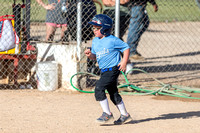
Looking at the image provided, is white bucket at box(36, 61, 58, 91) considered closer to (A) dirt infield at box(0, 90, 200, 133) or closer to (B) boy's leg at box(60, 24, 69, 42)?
(A) dirt infield at box(0, 90, 200, 133)

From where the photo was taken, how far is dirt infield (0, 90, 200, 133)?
452 cm

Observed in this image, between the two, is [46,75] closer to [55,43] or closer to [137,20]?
[55,43]

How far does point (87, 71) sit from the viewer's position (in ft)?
23.1

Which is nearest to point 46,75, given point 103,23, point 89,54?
point 89,54

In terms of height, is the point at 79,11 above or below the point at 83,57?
above

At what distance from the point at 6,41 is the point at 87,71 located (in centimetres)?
159

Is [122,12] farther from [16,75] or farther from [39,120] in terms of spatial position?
[39,120]

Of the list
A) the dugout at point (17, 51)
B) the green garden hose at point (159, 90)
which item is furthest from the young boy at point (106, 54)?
the dugout at point (17, 51)

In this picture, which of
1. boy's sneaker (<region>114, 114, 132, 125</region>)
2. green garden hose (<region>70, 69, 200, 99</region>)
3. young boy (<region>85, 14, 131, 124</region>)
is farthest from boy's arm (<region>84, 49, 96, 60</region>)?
green garden hose (<region>70, 69, 200, 99</region>)

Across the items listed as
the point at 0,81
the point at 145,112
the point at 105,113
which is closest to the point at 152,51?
the point at 0,81

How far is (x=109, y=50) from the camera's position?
4.54 metres

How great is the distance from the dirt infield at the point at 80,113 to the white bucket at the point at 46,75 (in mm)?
146

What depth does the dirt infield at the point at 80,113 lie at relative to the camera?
452cm

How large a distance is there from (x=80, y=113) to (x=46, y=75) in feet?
5.33
